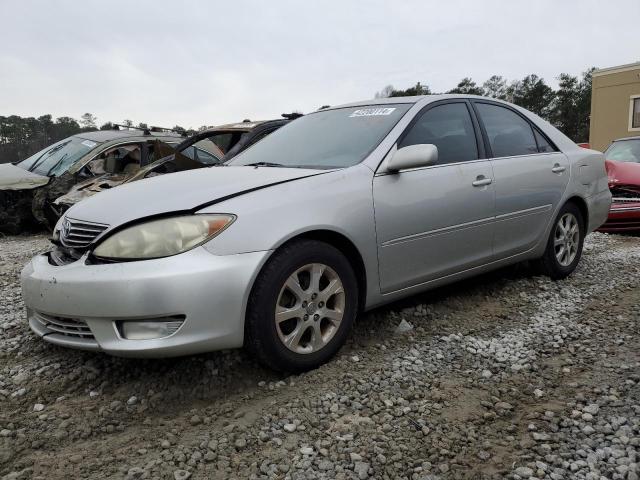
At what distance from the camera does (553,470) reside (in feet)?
6.69

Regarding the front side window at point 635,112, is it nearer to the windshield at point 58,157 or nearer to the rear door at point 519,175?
the rear door at point 519,175

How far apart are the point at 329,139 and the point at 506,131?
1.56m

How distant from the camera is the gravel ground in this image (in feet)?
7.01

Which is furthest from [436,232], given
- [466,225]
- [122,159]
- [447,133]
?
[122,159]

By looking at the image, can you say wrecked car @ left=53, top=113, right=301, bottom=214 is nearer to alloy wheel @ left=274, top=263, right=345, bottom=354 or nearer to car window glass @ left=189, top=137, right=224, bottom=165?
car window glass @ left=189, top=137, right=224, bottom=165

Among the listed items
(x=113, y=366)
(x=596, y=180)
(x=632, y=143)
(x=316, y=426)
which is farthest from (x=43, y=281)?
(x=632, y=143)

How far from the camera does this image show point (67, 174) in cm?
744

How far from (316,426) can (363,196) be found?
130cm

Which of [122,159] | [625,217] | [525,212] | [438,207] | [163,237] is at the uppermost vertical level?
[122,159]

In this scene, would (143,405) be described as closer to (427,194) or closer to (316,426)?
(316,426)

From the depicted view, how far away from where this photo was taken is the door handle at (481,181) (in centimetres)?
373

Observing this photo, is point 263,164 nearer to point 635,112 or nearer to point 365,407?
point 365,407

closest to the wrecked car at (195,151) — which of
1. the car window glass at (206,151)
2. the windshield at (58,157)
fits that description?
the car window glass at (206,151)

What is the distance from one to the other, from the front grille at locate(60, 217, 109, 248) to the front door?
1.52 meters
